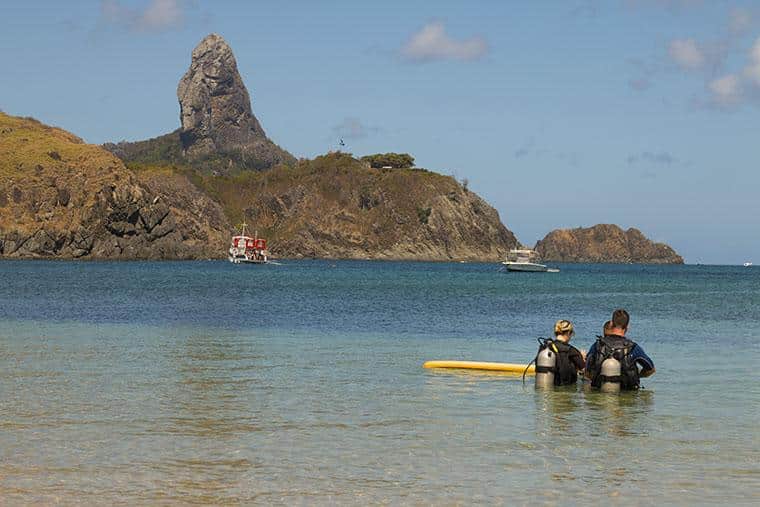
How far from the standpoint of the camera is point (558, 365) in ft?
80.0

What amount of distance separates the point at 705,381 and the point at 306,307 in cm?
4228

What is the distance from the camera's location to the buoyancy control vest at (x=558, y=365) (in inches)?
954

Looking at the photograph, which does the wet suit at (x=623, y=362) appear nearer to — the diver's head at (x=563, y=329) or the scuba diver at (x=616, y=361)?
the scuba diver at (x=616, y=361)

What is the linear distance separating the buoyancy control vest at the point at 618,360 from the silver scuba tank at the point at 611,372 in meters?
0.06

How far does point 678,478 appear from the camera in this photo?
1461 cm

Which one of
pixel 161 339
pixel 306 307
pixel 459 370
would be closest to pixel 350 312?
pixel 306 307

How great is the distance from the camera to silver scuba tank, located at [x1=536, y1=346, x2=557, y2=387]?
79.3ft

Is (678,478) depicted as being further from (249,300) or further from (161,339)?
(249,300)

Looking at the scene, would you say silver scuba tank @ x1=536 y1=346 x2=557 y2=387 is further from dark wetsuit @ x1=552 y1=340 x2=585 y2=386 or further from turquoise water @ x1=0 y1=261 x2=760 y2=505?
turquoise water @ x1=0 y1=261 x2=760 y2=505

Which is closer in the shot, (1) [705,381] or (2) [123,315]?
(1) [705,381]

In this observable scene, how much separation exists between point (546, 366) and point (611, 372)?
62.9 inches

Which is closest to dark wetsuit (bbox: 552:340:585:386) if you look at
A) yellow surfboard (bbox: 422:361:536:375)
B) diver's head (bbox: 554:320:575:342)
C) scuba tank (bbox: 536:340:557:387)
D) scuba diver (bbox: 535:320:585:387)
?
scuba diver (bbox: 535:320:585:387)

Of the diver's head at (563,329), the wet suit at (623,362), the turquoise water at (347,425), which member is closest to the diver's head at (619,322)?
the wet suit at (623,362)

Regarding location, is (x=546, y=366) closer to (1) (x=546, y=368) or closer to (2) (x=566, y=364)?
(1) (x=546, y=368)
